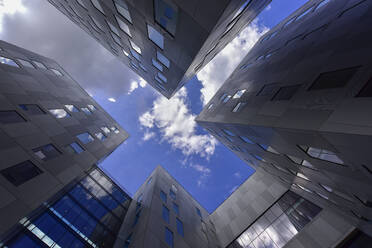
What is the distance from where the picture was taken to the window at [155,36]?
10.4 m

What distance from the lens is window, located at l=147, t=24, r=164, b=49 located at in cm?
1041

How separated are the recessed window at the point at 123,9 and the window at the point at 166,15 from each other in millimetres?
3090

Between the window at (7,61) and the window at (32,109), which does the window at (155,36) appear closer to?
the window at (32,109)

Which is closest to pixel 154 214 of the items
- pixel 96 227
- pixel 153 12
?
pixel 96 227

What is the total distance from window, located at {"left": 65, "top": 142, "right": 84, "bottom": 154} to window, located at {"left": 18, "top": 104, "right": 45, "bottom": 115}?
145 inches

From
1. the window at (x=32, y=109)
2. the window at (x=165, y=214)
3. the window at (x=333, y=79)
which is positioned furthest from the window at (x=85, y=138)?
the window at (x=333, y=79)

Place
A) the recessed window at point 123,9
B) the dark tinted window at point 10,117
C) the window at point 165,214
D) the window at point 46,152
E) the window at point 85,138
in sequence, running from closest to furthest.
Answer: the dark tinted window at point 10,117 < the recessed window at point 123,9 < the window at point 46,152 < the window at point 165,214 < the window at point 85,138

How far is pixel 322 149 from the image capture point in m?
6.45

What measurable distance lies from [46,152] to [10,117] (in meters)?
3.22

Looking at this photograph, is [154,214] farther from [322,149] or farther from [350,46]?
[350,46]

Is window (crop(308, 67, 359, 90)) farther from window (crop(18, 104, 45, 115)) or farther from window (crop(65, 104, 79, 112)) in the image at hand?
window (crop(65, 104, 79, 112))

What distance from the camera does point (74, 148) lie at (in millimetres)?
14055

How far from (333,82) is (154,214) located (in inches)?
659

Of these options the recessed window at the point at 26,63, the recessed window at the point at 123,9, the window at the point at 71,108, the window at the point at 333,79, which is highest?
the recessed window at the point at 26,63
